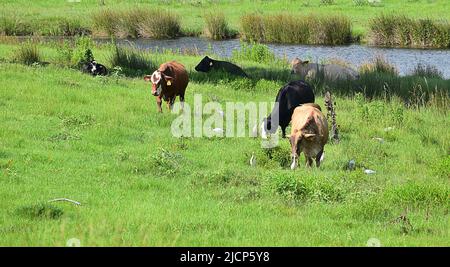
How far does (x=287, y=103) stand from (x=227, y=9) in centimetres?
3032

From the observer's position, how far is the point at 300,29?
122 feet

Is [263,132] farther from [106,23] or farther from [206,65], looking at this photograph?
[106,23]

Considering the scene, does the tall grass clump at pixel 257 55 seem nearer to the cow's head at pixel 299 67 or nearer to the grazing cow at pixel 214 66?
the cow's head at pixel 299 67

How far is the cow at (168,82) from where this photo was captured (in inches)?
696

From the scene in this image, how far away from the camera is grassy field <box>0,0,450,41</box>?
41094mm

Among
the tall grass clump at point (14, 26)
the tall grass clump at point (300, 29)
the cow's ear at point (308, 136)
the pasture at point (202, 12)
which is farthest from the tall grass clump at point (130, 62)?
the tall grass clump at point (14, 26)

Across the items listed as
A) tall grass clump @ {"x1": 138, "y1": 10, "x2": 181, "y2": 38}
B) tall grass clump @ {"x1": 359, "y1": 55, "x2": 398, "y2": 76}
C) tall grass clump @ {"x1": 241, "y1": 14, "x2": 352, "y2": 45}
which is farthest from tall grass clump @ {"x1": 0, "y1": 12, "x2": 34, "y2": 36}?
tall grass clump @ {"x1": 359, "y1": 55, "x2": 398, "y2": 76}

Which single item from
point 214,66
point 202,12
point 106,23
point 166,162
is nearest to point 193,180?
point 166,162

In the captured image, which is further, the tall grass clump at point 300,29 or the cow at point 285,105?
the tall grass clump at point 300,29

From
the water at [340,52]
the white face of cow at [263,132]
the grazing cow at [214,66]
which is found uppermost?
the white face of cow at [263,132]

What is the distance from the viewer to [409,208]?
36.7 feet

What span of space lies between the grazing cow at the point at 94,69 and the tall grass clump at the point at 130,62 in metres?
1.31

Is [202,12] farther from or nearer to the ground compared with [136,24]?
nearer to the ground

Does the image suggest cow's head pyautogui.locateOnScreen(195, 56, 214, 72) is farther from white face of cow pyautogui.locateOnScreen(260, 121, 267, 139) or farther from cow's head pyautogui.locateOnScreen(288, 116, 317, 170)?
cow's head pyautogui.locateOnScreen(288, 116, 317, 170)
